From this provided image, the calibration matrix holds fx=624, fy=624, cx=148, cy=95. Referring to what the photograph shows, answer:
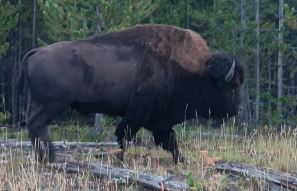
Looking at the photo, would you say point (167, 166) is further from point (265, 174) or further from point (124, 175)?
point (265, 174)

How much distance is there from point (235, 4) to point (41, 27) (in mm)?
8344

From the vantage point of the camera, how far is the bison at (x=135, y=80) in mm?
8828

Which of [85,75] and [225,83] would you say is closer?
[85,75]

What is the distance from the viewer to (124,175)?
7.26 meters

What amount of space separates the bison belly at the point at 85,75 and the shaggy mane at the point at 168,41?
0.18 metres

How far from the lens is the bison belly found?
28.9 feet

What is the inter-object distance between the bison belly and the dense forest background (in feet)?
21.2

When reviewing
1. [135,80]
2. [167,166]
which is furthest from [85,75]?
[167,166]

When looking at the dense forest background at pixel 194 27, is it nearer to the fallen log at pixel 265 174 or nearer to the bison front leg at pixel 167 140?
the bison front leg at pixel 167 140

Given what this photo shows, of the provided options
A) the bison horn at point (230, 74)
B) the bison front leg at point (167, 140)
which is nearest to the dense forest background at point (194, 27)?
the bison front leg at point (167, 140)

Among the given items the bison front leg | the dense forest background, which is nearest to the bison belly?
the bison front leg

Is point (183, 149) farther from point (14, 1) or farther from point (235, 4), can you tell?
point (14, 1)

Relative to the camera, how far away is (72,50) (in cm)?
905

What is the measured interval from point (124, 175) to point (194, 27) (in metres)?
20.5
